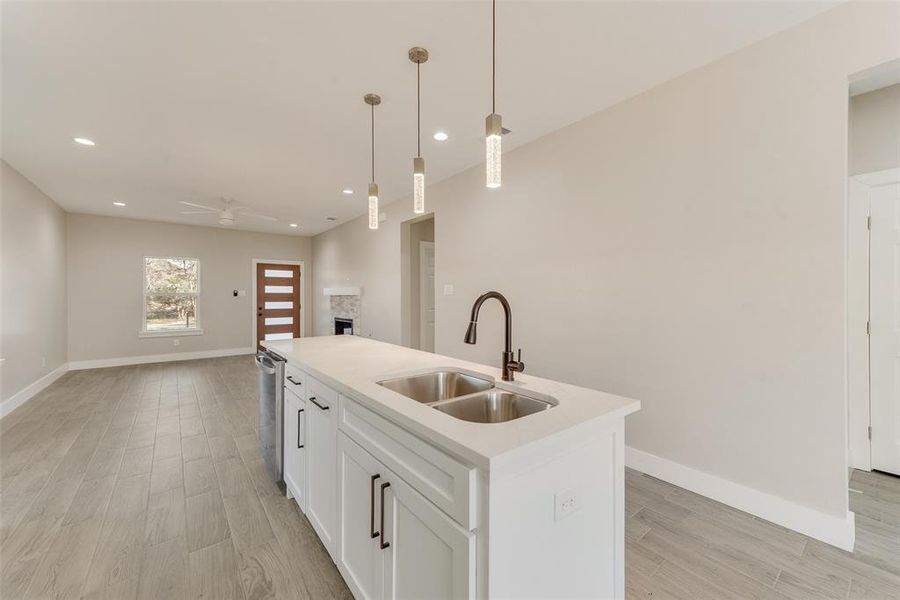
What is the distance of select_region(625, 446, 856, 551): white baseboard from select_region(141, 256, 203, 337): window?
7955 millimetres

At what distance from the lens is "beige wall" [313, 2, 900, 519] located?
1.84m

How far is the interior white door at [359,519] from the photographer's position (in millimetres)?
1278

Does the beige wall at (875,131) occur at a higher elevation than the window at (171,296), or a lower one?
Answer: higher

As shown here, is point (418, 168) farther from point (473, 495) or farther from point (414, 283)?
point (414, 283)

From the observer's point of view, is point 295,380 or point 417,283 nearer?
point 295,380

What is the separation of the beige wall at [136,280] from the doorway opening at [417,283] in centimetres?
428

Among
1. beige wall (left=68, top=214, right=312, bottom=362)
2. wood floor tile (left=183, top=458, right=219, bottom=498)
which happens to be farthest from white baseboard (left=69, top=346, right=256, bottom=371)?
wood floor tile (left=183, top=458, right=219, bottom=498)

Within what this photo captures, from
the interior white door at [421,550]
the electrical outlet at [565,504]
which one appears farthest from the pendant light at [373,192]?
the electrical outlet at [565,504]

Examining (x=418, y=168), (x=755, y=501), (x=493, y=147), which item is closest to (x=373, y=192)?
(x=418, y=168)

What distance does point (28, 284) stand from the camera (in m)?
4.36

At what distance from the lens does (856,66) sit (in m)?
1.76

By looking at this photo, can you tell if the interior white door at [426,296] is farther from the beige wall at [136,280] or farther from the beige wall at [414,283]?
the beige wall at [136,280]

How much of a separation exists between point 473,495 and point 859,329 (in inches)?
130

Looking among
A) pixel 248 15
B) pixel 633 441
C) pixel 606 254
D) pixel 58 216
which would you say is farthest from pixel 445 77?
pixel 58 216
